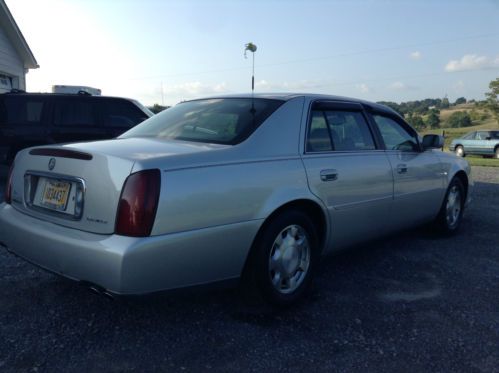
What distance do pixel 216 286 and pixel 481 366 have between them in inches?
59.9

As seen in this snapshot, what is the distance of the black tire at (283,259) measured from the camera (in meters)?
2.88

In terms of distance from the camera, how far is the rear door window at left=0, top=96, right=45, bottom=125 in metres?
7.55

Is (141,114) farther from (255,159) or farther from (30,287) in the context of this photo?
(255,159)

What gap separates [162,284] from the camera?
2.42 meters

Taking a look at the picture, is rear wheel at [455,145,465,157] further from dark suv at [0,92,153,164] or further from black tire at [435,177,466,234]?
dark suv at [0,92,153,164]

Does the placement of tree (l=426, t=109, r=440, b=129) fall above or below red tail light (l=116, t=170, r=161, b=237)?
above

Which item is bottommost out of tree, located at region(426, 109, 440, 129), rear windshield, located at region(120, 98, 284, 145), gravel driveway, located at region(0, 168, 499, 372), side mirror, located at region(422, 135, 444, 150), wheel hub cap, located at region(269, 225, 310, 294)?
gravel driveway, located at region(0, 168, 499, 372)

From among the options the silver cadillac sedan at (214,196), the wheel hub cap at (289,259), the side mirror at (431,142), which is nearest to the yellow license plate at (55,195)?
the silver cadillac sedan at (214,196)

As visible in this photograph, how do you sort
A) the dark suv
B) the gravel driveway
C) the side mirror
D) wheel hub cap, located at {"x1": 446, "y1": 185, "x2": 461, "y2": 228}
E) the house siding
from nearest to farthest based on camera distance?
the gravel driveway
the side mirror
wheel hub cap, located at {"x1": 446, "y1": 185, "x2": 461, "y2": 228}
the dark suv
the house siding

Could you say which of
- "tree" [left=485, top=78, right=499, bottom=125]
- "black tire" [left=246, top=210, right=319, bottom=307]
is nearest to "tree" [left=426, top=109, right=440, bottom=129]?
"tree" [left=485, top=78, right=499, bottom=125]

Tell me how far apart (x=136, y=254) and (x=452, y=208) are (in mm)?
4107

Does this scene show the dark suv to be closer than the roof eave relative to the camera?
Yes

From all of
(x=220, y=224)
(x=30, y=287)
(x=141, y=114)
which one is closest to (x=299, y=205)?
(x=220, y=224)

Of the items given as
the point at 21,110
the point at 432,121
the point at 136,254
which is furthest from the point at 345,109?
the point at 432,121
